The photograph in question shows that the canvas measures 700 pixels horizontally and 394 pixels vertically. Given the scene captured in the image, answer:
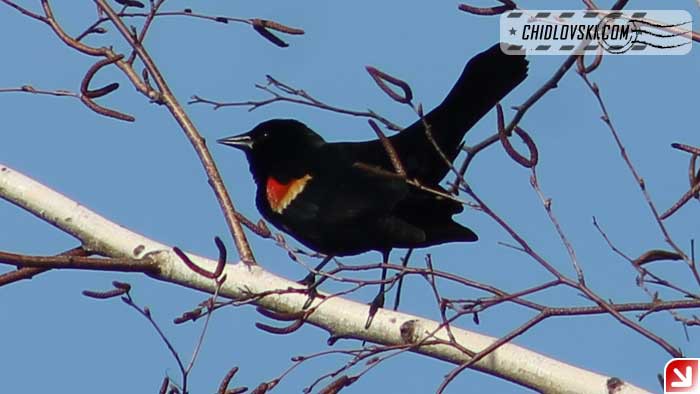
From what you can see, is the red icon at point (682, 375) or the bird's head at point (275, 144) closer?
the red icon at point (682, 375)

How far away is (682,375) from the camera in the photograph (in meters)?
2.46

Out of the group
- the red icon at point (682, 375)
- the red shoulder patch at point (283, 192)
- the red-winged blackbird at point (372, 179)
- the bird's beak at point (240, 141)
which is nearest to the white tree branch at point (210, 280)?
the red icon at point (682, 375)

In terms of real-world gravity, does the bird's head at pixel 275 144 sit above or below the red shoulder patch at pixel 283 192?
above

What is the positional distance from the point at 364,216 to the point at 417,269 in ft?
6.27

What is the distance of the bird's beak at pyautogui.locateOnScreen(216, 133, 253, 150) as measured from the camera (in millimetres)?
5238

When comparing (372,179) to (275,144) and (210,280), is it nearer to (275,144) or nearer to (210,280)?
(275,144)

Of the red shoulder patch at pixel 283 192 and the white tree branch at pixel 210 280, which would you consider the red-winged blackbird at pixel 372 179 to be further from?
the white tree branch at pixel 210 280

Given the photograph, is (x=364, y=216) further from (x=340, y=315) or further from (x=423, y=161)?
(x=340, y=315)

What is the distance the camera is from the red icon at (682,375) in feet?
8.05

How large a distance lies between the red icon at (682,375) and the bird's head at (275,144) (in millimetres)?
2684

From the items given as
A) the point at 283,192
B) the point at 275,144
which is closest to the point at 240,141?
the point at 275,144

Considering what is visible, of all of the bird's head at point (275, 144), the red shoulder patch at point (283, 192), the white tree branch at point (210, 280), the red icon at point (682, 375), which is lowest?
the red icon at point (682, 375)

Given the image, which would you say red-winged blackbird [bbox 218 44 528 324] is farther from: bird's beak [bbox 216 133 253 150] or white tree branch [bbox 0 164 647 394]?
white tree branch [bbox 0 164 647 394]

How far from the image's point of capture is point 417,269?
261 centimetres
